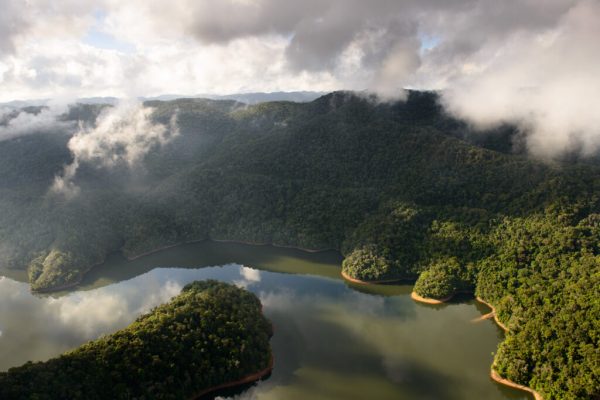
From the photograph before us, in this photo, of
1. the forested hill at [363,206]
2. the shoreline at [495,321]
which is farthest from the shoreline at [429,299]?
the forested hill at [363,206]

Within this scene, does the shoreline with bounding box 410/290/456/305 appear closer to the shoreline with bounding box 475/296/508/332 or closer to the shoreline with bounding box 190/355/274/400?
the shoreline with bounding box 475/296/508/332

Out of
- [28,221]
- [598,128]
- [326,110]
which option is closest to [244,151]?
[326,110]

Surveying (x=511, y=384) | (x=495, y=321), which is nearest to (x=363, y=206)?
(x=495, y=321)

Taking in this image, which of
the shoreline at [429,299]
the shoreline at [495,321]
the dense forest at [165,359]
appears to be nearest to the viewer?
the dense forest at [165,359]

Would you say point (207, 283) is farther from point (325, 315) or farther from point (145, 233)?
point (145, 233)

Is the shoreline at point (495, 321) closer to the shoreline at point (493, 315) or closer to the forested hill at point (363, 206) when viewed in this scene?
the shoreline at point (493, 315)

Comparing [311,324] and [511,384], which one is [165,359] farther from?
[511,384]
